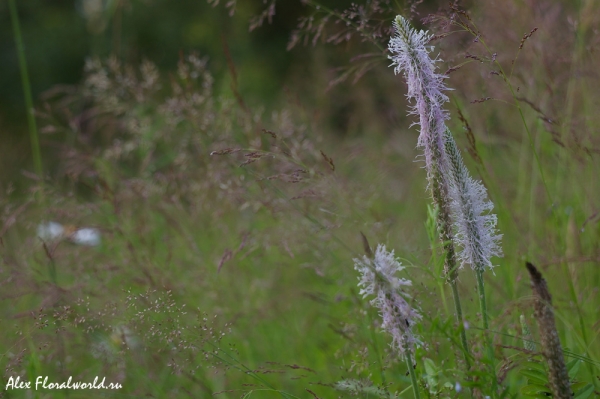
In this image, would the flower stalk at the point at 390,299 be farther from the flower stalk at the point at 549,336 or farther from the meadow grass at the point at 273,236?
the meadow grass at the point at 273,236

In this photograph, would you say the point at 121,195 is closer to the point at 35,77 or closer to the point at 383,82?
the point at 383,82

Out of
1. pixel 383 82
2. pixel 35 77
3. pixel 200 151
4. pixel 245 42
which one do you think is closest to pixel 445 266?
pixel 200 151

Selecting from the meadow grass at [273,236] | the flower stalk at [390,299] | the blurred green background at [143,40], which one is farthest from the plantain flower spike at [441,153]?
the blurred green background at [143,40]

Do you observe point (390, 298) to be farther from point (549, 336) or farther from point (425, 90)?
point (425, 90)

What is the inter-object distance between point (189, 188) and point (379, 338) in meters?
1.08

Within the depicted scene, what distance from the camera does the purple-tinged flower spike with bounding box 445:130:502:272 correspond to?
1.01m

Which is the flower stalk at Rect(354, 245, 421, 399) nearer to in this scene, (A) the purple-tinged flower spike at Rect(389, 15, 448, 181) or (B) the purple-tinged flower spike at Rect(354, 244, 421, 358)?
(B) the purple-tinged flower spike at Rect(354, 244, 421, 358)

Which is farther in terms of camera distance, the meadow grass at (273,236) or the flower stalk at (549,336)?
the meadow grass at (273,236)

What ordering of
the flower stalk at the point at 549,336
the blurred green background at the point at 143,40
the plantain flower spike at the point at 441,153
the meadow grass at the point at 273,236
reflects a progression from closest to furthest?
the flower stalk at the point at 549,336
the plantain flower spike at the point at 441,153
the meadow grass at the point at 273,236
the blurred green background at the point at 143,40

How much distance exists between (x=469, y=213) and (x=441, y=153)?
0.38ft

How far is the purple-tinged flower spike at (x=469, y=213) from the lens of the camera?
1010 mm

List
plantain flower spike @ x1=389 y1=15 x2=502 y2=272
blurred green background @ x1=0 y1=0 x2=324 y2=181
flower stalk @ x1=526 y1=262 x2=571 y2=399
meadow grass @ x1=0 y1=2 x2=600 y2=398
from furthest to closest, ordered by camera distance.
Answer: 1. blurred green background @ x1=0 y1=0 x2=324 y2=181
2. meadow grass @ x1=0 y1=2 x2=600 y2=398
3. plantain flower spike @ x1=389 y1=15 x2=502 y2=272
4. flower stalk @ x1=526 y1=262 x2=571 y2=399

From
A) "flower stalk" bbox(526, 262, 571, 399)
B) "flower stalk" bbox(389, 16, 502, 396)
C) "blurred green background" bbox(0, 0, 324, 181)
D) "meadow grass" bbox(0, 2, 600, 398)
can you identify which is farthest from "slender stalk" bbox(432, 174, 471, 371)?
"blurred green background" bbox(0, 0, 324, 181)

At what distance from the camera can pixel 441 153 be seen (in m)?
1.00
